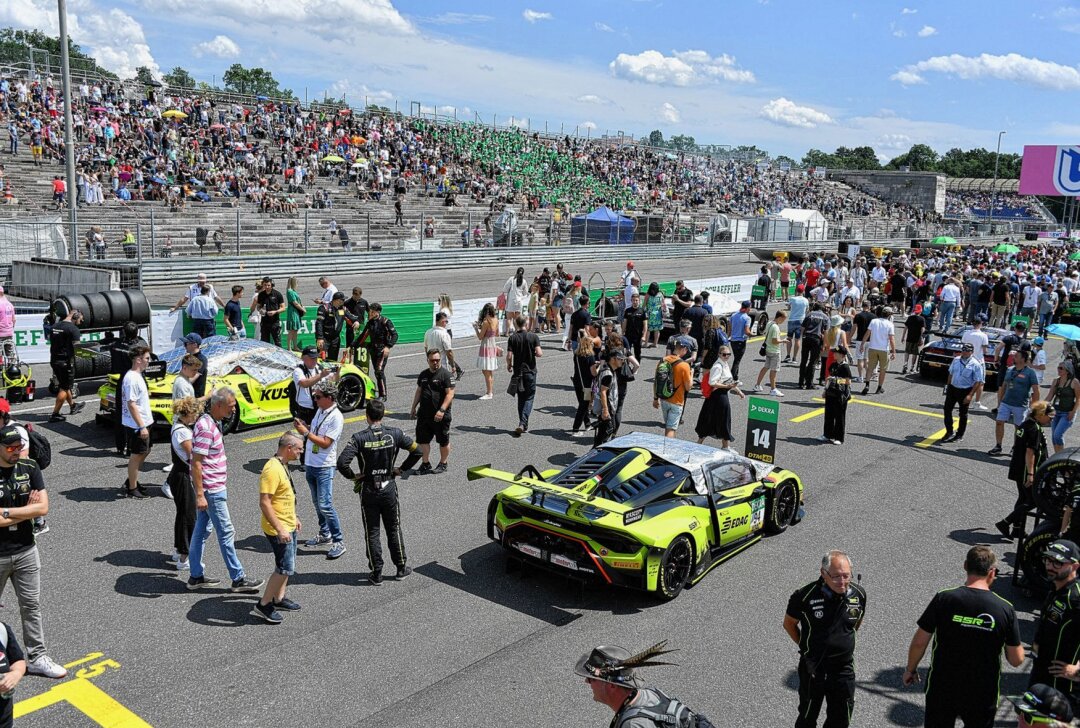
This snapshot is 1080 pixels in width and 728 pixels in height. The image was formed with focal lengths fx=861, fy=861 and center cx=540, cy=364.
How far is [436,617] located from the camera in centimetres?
715

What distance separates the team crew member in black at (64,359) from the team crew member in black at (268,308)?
13.2 ft

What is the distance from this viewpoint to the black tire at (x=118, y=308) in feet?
52.3

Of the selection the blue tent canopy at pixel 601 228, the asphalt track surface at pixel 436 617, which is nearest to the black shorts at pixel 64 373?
the asphalt track surface at pixel 436 617

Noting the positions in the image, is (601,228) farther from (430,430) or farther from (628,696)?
(628,696)

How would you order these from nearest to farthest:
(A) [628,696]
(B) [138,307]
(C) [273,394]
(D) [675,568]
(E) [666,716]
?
(E) [666,716]
(A) [628,696]
(D) [675,568]
(C) [273,394]
(B) [138,307]

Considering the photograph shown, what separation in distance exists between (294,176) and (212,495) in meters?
32.1

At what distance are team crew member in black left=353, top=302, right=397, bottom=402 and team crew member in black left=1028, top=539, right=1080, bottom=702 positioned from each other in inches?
413

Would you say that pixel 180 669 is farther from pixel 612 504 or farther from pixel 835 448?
pixel 835 448

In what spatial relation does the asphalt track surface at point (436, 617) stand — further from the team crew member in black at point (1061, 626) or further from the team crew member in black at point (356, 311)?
the team crew member in black at point (356, 311)

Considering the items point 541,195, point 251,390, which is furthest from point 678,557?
point 541,195

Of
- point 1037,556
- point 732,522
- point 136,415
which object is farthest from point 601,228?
point 1037,556

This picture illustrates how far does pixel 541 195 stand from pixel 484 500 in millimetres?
40775

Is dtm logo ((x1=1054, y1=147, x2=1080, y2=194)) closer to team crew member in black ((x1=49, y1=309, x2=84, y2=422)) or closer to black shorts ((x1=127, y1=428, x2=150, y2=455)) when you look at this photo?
team crew member in black ((x1=49, y1=309, x2=84, y2=422))

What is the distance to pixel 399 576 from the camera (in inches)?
310
